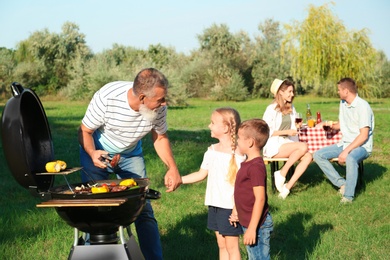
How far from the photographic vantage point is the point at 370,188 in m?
9.62

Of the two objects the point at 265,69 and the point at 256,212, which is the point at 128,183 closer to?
the point at 256,212

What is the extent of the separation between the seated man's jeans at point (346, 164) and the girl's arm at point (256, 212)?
4.49m

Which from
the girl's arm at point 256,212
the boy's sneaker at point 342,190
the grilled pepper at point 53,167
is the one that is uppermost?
the grilled pepper at point 53,167

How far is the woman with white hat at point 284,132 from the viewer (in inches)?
371

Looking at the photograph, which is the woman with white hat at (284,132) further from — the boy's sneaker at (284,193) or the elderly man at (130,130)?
the elderly man at (130,130)

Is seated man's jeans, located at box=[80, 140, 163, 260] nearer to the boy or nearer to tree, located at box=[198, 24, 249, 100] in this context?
the boy

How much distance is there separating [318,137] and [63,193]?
23.1 feet

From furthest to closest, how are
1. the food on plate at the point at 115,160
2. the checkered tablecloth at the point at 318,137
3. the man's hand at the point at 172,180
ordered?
the checkered tablecloth at the point at 318,137 < the man's hand at the point at 172,180 < the food on plate at the point at 115,160

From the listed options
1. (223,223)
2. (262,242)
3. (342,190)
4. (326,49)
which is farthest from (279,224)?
(326,49)

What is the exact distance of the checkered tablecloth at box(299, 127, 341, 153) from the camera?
10.5 m

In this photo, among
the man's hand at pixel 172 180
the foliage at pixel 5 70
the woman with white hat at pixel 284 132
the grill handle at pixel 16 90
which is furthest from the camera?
the foliage at pixel 5 70

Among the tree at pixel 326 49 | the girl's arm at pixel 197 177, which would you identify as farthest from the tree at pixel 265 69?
the girl's arm at pixel 197 177

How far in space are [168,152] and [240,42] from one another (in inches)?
2037

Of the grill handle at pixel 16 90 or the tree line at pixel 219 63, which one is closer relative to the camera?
the grill handle at pixel 16 90
